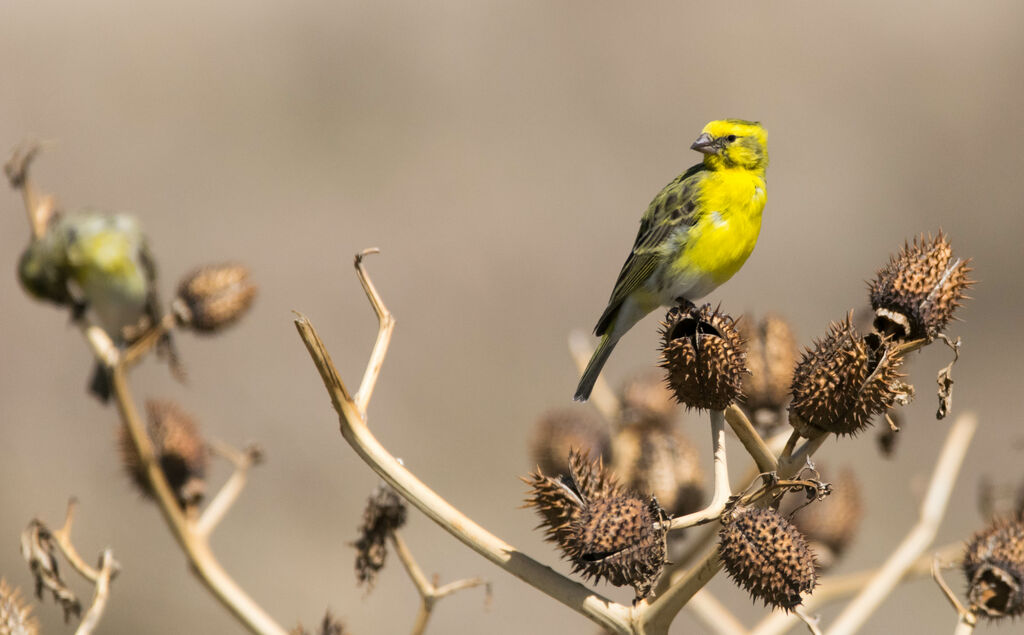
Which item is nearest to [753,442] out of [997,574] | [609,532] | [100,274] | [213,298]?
[609,532]

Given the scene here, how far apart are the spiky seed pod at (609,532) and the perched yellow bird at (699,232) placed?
1.90m

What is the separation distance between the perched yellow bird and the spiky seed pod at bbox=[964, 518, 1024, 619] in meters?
1.83

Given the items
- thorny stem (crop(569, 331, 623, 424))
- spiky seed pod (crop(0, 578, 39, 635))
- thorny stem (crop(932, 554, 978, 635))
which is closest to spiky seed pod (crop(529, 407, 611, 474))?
thorny stem (crop(569, 331, 623, 424))

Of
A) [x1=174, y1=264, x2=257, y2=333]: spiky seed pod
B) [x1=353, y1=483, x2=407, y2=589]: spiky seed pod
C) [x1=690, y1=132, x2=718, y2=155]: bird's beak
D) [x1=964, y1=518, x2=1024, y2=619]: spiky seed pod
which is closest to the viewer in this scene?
[x1=964, y1=518, x2=1024, y2=619]: spiky seed pod

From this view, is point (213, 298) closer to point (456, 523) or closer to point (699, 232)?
point (699, 232)

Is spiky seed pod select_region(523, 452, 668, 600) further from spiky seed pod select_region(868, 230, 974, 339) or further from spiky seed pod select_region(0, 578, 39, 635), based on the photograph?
spiky seed pod select_region(0, 578, 39, 635)

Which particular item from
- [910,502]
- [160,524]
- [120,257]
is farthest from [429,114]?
[120,257]

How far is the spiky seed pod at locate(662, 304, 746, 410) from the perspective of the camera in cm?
257

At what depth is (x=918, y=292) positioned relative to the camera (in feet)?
8.64

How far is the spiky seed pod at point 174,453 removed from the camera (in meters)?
3.72

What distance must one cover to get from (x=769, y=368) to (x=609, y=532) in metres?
1.47

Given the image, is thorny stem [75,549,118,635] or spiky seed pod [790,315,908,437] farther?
thorny stem [75,549,118,635]

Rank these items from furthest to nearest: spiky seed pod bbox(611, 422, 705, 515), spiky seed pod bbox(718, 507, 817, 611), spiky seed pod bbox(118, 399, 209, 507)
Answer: spiky seed pod bbox(118, 399, 209, 507), spiky seed pod bbox(611, 422, 705, 515), spiky seed pod bbox(718, 507, 817, 611)

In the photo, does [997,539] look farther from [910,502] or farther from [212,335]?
[910,502]
